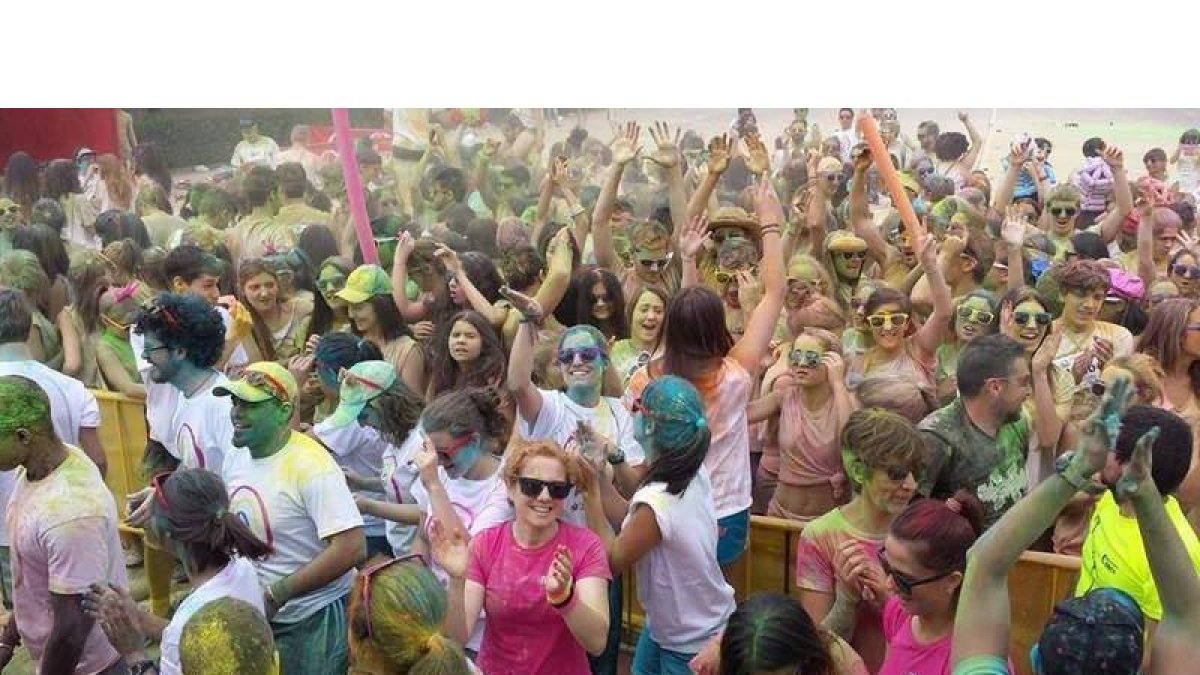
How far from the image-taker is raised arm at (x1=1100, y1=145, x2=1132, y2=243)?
8.23 metres

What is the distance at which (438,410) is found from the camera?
415 centimetres

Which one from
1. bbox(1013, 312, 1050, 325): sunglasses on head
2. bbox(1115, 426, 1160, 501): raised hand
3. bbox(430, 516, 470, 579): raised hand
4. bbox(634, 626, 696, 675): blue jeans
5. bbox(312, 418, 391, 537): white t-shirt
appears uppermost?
bbox(1115, 426, 1160, 501): raised hand

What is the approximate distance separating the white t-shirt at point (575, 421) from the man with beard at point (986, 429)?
1171 millimetres

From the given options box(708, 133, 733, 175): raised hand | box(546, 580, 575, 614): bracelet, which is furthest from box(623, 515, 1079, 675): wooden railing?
box(708, 133, 733, 175): raised hand

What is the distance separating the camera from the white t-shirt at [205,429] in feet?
15.6

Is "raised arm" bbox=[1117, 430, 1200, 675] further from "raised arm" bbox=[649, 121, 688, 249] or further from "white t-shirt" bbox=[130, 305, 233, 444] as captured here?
"raised arm" bbox=[649, 121, 688, 249]

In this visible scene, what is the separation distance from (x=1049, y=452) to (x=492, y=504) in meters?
2.38

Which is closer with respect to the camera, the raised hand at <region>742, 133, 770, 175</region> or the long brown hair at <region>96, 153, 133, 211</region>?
the raised hand at <region>742, 133, 770, 175</region>

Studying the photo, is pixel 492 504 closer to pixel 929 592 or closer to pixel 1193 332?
pixel 929 592

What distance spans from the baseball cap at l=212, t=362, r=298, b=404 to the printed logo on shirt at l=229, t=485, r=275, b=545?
0.33 m

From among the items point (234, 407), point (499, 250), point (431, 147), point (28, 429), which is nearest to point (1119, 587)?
point (234, 407)

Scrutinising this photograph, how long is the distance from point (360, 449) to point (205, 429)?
649 millimetres

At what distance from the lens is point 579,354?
486cm

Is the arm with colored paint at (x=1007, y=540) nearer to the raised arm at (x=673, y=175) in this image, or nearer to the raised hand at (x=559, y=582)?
the raised hand at (x=559, y=582)
